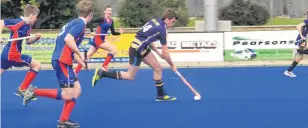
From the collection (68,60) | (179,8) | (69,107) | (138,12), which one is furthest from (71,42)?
(179,8)

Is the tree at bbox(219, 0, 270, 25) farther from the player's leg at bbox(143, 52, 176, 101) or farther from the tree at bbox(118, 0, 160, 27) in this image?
the player's leg at bbox(143, 52, 176, 101)

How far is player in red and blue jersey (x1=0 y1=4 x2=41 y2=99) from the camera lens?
Answer: 29.2 feet

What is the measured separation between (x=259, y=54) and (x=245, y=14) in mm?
7892

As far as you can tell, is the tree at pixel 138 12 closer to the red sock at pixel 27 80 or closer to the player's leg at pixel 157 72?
the player's leg at pixel 157 72

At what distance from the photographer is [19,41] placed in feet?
30.9

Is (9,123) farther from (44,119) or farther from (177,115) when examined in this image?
(177,115)

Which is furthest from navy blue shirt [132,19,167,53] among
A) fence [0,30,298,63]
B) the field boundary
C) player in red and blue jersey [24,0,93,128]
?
fence [0,30,298,63]

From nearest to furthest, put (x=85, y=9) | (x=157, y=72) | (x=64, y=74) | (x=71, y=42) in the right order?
(x=71, y=42) → (x=85, y=9) → (x=64, y=74) → (x=157, y=72)

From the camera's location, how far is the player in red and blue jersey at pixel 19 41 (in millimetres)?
8891

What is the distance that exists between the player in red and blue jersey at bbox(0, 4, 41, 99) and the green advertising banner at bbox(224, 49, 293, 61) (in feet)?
33.7

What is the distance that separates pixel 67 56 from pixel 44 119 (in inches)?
47.8

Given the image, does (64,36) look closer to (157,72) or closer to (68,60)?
(68,60)

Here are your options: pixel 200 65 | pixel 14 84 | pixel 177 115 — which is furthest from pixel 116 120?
pixel 200 65

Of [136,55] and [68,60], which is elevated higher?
[68,60]
